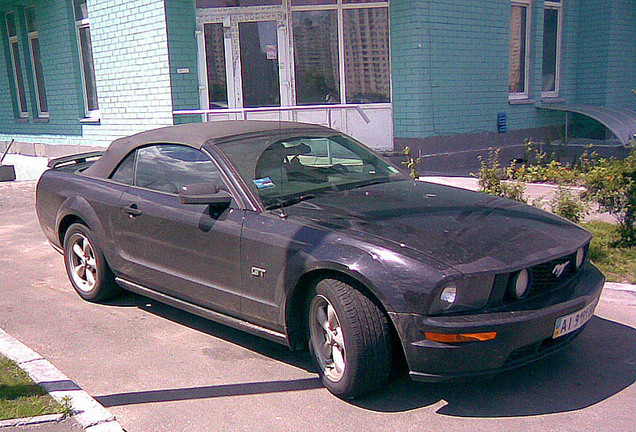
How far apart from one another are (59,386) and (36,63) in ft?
46.1

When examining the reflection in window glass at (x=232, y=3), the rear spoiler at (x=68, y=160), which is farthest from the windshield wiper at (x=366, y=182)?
the reflection in window glass at (x=232, y=3)

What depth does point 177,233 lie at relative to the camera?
4.61 meters

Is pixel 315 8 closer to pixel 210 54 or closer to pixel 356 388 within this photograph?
pixel 210 54

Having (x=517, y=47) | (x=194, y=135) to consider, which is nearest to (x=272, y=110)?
(x=517, y=47)

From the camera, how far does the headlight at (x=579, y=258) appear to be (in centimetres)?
396

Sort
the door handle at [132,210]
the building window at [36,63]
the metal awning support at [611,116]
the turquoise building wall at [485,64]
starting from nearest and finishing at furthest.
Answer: the door handle at [132,210], the turquoise building wall at [485,64], the metal awning support at [611,116], the building window at [36,63]

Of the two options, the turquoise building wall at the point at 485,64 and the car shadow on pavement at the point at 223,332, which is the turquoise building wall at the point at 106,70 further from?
the car shadow on pavement at the point at 223,332

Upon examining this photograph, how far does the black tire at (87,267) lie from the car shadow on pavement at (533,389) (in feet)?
9.03

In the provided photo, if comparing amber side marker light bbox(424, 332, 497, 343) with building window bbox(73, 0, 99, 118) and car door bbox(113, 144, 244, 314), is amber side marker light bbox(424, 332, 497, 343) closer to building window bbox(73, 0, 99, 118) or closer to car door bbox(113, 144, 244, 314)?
car door bbox(113, 144, 244, 314)

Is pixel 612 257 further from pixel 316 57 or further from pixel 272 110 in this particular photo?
pixel 316 57

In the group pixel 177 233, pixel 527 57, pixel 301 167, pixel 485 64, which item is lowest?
pixel 177 233

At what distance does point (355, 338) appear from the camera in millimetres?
3512

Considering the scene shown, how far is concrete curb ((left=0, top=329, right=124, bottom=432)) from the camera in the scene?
335cm

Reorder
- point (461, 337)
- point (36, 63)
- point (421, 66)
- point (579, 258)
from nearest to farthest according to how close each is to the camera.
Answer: point (461, 337), point (579, 258), point (421, 66), point (36, 63)
